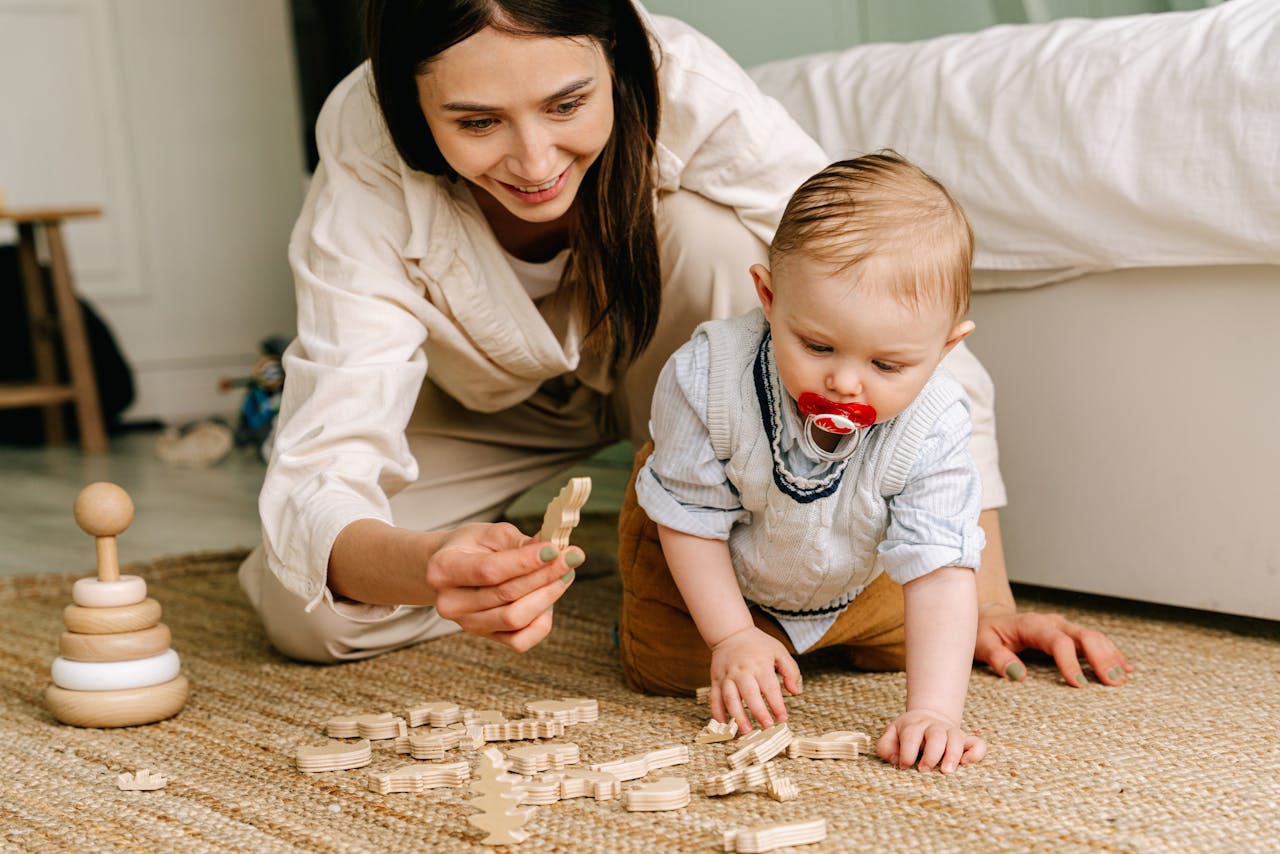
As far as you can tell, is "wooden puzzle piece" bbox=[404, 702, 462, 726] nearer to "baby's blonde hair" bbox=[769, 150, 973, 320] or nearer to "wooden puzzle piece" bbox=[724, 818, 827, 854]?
"wooden puzzle piece" bbox=[724, 818, 827, 854]

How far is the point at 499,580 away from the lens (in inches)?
30.1

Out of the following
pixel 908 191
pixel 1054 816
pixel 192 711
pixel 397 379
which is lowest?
pixel 192 711

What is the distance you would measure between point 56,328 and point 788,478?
2.67 m

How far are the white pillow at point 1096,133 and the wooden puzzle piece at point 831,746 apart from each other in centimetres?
56

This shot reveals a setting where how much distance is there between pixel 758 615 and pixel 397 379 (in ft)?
1.16

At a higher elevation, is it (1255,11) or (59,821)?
(1255,11)

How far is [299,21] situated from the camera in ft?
11.8

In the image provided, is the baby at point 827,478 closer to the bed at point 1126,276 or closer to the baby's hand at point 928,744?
the baby's hand at point 928,744

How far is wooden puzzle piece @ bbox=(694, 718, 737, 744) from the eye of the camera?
92cm

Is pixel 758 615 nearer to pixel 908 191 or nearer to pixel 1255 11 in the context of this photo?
pixel 908 191

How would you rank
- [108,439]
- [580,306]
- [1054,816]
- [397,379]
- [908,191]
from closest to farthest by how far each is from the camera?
[1054,816] < [908,191] < [397,379] < [580,306] < [108,439]

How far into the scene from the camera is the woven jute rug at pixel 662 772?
2.50 ft

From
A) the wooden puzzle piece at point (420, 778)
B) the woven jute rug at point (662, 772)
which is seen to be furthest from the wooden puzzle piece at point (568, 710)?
the wooden puzzle piece at point (420, 778)

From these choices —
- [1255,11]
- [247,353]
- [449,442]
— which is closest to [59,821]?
[449,442]
